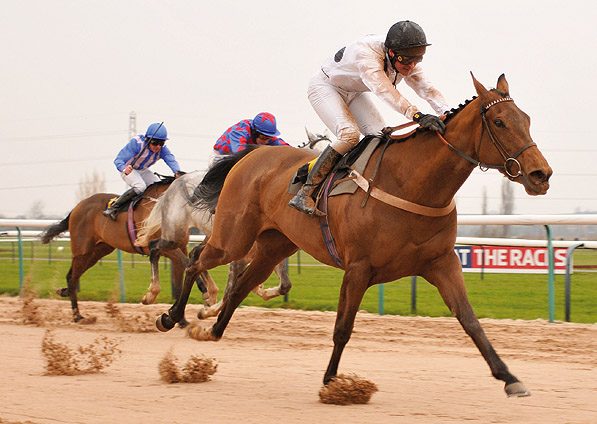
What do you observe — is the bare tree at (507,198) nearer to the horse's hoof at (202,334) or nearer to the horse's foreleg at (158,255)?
the horse's foreleg at (158,255)

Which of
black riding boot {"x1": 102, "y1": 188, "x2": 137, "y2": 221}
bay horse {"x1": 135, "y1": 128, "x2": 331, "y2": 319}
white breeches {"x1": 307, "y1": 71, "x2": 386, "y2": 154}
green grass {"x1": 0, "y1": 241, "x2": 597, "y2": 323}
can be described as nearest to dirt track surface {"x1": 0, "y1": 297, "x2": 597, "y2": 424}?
bay horse {"x1": 135, "y1": 128, "x2": 331, "y2": 319}

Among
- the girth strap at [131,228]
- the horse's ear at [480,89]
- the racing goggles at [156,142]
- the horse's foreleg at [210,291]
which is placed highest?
the horse's ear at [480,89]

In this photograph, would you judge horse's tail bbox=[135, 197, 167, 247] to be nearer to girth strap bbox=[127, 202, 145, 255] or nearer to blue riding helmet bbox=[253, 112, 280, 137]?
girth strap bbox=[127, 202, 145, 255]

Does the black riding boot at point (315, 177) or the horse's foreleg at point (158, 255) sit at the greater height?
the black riding boot at point (315, 177)

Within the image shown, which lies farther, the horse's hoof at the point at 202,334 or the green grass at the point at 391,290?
the green grass at the point at 391,290

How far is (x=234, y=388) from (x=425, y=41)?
8.21 feet

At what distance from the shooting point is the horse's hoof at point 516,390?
4.12 m

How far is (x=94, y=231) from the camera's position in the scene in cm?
1012

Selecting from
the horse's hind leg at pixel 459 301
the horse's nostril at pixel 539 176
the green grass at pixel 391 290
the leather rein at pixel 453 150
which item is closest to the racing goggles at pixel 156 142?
the green grass at pixel 391 290

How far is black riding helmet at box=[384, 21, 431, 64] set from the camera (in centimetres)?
473

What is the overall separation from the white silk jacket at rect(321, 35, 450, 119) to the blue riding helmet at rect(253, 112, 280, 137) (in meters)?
2.53

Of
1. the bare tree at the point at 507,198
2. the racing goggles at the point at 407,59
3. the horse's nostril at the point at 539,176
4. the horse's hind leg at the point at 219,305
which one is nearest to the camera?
the horse's nostril at the point at 539,176

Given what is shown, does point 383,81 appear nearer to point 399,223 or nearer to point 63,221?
point 399,223

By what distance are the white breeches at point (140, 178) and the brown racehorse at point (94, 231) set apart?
14 cm
